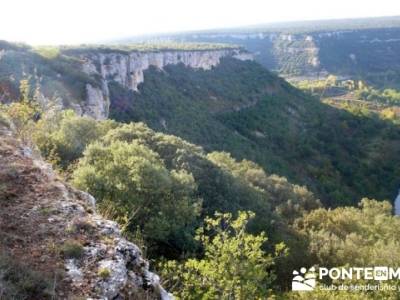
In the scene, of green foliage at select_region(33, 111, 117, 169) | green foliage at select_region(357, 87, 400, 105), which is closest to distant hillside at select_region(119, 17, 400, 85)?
green foliage at select_region(357, 87, 400, 105)

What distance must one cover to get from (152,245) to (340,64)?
143709 millimetres

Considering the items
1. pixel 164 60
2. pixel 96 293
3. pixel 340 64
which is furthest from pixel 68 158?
pixel 340 64

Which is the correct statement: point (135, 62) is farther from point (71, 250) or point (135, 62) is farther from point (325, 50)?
point (325, 50)

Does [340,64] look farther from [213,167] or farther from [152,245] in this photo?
[152,245]

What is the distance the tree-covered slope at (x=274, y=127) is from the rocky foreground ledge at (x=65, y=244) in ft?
118

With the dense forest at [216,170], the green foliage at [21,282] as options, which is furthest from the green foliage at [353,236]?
the green foliage at [21,282]

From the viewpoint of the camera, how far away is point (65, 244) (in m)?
6.71

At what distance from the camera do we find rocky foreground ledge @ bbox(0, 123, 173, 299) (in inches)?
241

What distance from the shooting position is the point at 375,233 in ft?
66.0

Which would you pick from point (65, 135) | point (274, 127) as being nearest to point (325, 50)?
point (274, 127)

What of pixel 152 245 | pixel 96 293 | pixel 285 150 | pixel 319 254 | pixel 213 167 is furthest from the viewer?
pixel 285 150

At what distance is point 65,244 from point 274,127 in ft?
187

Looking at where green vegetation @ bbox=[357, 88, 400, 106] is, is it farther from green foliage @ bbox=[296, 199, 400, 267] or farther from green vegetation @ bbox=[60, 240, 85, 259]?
green vegetation @ bbox=[60, 240, 85, 259]

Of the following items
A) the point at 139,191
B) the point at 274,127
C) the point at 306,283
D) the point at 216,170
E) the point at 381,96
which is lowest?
the point at 381,96
